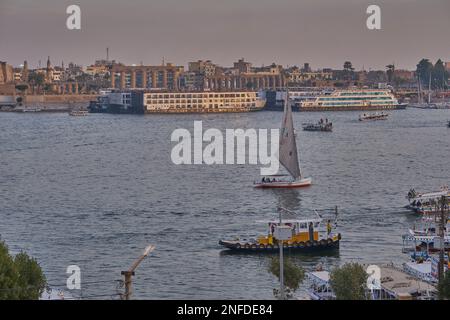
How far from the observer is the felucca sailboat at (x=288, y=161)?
31.6 feet

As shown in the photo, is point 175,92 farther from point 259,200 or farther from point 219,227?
point 219,227

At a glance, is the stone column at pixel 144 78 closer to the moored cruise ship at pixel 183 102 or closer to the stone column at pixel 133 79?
the stone column at pixel 133 79

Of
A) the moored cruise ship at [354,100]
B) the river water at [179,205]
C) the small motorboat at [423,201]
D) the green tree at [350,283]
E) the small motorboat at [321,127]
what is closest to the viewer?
the green tree at [350,283]

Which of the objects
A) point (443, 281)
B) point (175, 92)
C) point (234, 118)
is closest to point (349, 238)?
point (443, 281)

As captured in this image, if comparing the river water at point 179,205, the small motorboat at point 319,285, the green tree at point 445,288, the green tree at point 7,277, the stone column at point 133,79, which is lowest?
the river water at point 179,205

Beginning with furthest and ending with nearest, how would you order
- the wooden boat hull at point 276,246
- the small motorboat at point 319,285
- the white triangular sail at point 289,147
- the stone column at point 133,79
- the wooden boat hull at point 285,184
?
the stone column at point 133,79 < the white triangular sail at point 289,147 < the wooden boat hull at point 285,184 < the wooden boat hull at point 276,246 < the small motorboat at point 319,285

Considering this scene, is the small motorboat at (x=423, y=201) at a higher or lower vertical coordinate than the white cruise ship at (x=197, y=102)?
lower

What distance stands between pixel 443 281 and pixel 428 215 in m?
3.78

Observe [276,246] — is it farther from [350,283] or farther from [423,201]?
[350,283]

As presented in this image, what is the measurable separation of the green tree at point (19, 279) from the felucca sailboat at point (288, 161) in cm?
614

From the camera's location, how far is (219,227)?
6840 mm

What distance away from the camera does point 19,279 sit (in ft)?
10.6

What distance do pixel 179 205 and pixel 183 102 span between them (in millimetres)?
19911

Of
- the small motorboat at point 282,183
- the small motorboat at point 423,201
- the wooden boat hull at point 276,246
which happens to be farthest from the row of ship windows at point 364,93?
the wooden boat hull at point 276,246
